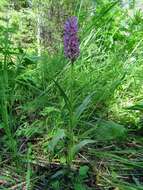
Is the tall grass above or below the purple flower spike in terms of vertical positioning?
below

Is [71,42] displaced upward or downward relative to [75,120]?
upward

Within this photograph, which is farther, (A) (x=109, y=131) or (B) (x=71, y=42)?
(A) (x=109, y=131)

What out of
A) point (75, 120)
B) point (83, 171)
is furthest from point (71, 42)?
point (83, 171)

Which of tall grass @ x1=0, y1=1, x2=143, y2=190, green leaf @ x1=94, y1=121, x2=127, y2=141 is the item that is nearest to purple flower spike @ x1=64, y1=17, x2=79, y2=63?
tall grass @ x1=0, y1=1, x2=143, y2=190

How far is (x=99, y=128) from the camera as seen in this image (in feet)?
4.17

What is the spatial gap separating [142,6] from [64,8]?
1.36m

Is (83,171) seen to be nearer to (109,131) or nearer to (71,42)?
(109,131)

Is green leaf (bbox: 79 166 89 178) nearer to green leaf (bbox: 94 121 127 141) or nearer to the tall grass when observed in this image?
the tall grass

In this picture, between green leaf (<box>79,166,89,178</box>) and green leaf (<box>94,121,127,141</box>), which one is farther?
green leaf (<box>94,121,127,141</box>)

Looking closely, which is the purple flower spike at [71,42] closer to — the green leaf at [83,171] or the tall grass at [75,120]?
the tall grass at [75,120]

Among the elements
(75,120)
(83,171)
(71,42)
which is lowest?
(83,171)

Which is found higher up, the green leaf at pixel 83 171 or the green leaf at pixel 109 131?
the green leaf at pixel 109 131

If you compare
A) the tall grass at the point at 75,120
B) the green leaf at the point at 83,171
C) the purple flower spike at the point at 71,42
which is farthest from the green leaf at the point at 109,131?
the purple flower spike at the point at 71,42

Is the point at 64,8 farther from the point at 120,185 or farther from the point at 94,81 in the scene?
the point at 120,185
